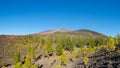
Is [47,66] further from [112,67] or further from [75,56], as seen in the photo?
[112,67]

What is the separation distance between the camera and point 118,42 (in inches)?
5551

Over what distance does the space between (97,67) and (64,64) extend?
29383 millimetres

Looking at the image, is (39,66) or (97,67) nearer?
(97,67)

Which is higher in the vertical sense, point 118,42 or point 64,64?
point 118,42

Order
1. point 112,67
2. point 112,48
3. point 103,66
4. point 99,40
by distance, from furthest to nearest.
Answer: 1. point 99,40
2. point 112,48
3. point 103,66
4. point 112,67

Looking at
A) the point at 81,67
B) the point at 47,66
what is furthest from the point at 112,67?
the point at 47,66

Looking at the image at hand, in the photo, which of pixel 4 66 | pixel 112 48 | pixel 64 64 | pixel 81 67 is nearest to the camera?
pixel 81 67

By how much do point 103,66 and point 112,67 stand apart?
619 centimetres

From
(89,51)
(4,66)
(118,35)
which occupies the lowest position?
(4,66)

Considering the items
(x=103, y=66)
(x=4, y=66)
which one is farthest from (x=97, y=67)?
(x=4, y=66)

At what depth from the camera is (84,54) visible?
139000mm

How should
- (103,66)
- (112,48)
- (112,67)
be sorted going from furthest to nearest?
(112,48)
(103,66)
(112,67)

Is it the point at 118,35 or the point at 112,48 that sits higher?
the point at 118,35

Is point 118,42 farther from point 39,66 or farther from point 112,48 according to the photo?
point 39,66
